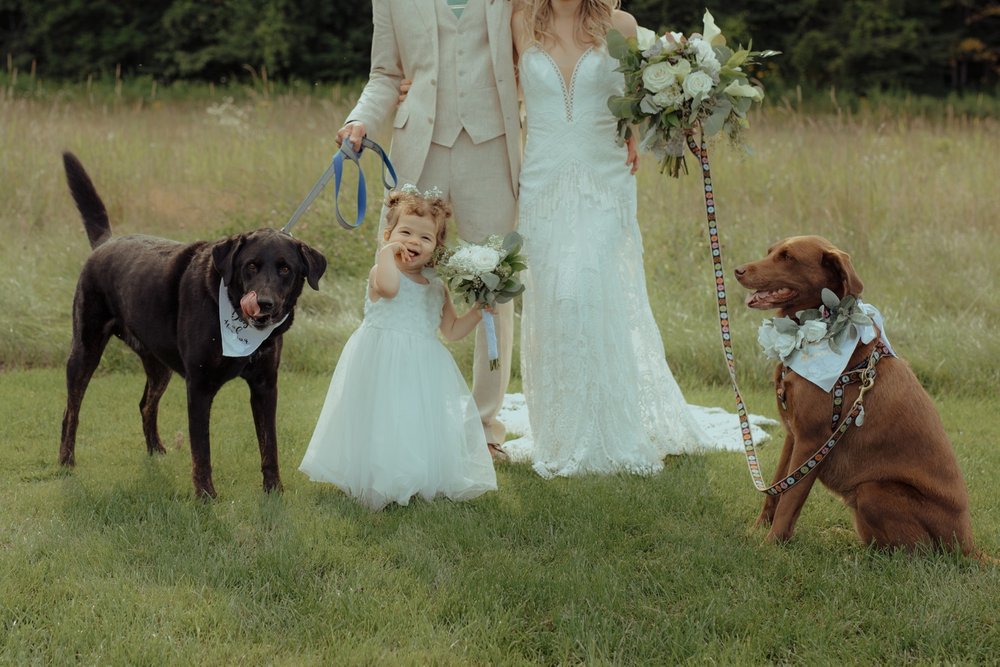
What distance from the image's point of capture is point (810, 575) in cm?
362

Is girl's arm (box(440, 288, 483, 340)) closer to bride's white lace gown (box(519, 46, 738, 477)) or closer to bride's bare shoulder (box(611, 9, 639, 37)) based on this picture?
bride's white lace gown (box(519, 46, 738, 477))

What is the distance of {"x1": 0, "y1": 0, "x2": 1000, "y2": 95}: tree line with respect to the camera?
70.7 feet

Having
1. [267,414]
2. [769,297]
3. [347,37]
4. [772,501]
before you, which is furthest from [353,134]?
[347,37]

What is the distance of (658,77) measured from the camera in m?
4.28

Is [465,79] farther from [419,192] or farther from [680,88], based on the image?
[680,88]

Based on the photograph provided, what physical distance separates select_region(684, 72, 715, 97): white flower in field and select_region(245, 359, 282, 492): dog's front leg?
2124 millimetres

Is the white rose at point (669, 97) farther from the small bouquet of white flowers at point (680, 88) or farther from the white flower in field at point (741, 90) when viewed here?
the white flower in field at point (741, 90)

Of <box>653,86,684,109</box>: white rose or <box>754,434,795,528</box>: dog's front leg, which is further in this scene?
<box>653,86,684,109</box>: white rose

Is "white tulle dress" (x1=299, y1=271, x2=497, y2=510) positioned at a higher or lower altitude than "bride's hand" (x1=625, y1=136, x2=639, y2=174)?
lower

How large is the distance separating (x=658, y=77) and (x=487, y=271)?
1088 mm

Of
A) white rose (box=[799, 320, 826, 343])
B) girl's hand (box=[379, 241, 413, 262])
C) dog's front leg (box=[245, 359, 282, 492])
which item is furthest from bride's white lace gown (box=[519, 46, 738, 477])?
white rose (box=[799, 320, 826, 343])

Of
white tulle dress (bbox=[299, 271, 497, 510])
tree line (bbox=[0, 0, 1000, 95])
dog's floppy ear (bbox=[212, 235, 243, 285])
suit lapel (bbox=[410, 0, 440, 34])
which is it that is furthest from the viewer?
tree line (bbox=[0, 0, 1000, 95])

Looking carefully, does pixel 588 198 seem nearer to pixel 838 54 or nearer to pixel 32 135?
pixel 32 135

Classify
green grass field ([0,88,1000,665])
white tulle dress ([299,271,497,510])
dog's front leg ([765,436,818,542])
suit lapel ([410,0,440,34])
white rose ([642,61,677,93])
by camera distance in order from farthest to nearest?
suit lapel ([410,0,440,34])
white tulle dress ([299,271,497,510])
white rose ([642,61,677,93])
dog's front leg ([765,436,818,542])
green grass field ([0,88,1000,665])
